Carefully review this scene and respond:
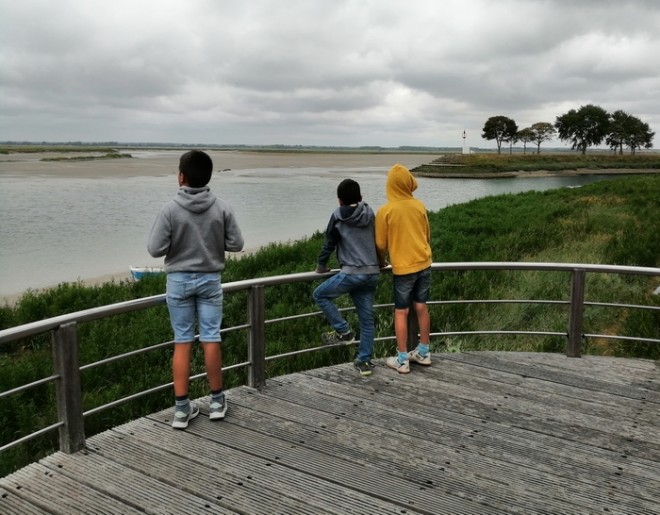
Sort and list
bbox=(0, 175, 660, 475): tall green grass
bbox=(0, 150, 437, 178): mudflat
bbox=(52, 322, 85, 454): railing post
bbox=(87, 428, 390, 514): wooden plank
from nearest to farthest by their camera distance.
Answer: bbox=(87, 428, 390, 514): wooden plank < bbox=(52, 322, 85, 454): railing post < bbox=(0, 175, 660, 475): tall green grass < bbox=(0, 150, 437, 178): mudflat

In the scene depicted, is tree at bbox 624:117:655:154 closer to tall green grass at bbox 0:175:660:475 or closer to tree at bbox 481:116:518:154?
tree at bbox 481:116:518:154

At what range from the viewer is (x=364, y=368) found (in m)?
4.72

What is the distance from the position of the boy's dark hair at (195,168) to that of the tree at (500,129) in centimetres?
13035

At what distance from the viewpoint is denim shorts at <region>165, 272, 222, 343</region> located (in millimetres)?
3598

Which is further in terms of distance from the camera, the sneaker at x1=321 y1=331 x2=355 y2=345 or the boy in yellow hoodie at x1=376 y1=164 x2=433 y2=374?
the sneaker at x1=321 y1=331 x2=355 y2=345

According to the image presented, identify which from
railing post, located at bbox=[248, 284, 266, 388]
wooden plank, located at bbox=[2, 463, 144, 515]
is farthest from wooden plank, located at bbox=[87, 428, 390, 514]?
railing post, located at bbox=[248, 284, 266, 388]

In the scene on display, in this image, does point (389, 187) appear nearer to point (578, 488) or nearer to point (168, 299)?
point (168, 299)

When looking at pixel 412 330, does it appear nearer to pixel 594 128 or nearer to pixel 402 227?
pixel 402 227

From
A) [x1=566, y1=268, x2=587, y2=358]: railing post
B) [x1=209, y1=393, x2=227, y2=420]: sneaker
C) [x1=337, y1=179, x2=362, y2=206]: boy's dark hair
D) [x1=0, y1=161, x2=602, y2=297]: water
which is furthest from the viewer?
[x1=0, y1=161, x2=602, y2=297]: water

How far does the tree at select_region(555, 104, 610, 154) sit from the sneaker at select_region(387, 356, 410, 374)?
11972cm

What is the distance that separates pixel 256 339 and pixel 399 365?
3.88 ft

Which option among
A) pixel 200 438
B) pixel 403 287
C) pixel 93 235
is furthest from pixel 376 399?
pixel 93 235

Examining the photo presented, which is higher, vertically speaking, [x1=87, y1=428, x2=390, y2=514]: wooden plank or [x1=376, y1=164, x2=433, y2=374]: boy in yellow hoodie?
[x1=376, y1=164, x2=433, y2=374]: boy in yellow hoodie

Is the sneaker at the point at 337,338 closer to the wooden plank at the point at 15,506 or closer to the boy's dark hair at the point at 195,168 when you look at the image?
the boy's dark hair at the point at 195,168
